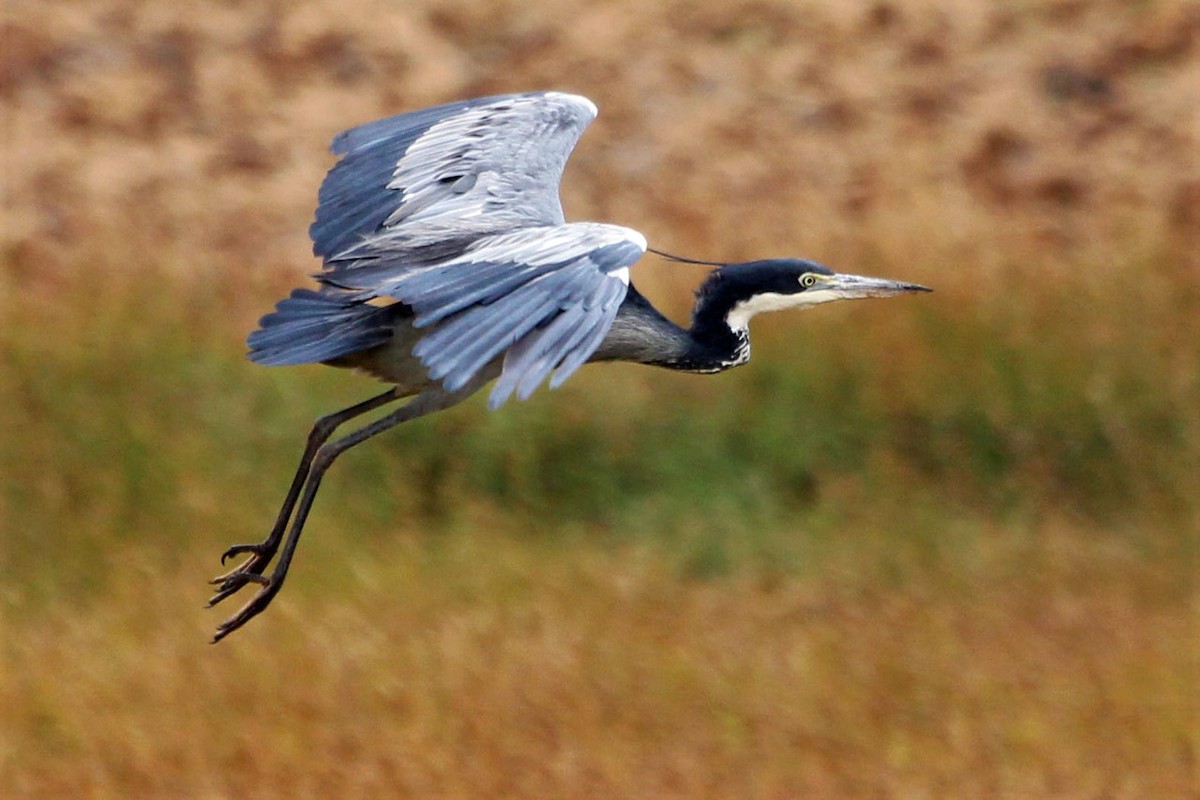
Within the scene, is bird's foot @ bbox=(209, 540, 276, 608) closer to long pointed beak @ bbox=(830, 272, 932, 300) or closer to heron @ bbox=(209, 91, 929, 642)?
heron @ bbox=(209, 91, 929, 642)

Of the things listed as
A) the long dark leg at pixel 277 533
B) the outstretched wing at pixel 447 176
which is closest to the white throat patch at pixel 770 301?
the outstretched wing at pixel 447 176

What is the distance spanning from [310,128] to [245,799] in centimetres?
598

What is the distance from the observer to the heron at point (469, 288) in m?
4.61

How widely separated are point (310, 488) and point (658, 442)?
3.96 metres

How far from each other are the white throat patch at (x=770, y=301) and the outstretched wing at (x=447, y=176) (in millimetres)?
519

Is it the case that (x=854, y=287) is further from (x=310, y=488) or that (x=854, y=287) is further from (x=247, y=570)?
(x=247, y=570)

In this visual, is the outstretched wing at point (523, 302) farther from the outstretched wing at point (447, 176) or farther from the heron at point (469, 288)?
the outstretched wing at point (447, 176)

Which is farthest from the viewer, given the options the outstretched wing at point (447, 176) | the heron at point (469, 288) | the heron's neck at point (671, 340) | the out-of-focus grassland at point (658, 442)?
the out-of-focus grassland at point (658, 442)

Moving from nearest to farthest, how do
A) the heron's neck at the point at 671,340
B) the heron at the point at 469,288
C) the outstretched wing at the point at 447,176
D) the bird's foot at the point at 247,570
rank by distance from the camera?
the heron at the point at 469,288 < the bird's foot at the point at 247,570 < the heron's neck at the point at 671,340 < the outstretched wing at the point at 447,176

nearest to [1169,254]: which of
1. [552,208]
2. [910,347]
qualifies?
[910,347]

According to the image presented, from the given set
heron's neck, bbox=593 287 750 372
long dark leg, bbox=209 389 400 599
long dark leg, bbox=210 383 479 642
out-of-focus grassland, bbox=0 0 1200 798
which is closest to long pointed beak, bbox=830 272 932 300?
heron's neck, bbox=593 287 750 372

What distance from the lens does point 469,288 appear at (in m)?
4.73

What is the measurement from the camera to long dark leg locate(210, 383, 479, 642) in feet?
16.9

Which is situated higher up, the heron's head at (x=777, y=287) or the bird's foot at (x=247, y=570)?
the heron's head at (x=777, y=287)
